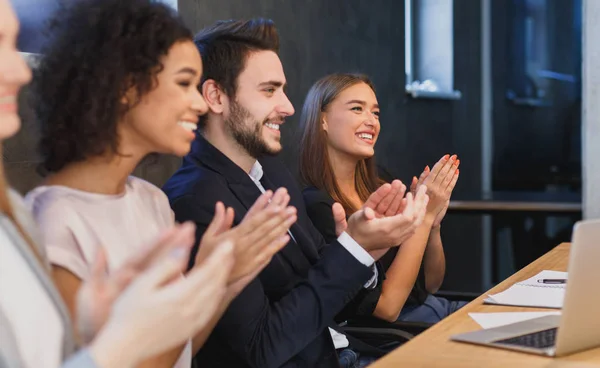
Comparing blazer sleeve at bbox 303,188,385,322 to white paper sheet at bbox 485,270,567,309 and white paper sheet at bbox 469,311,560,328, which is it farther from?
white paper sheet at bbox 469,311,560,328

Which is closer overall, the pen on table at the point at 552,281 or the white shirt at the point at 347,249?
the white shirt at the point at 347,249

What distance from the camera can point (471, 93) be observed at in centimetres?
652

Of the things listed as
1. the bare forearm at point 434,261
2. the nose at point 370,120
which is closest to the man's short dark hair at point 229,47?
the nose at point 370,120

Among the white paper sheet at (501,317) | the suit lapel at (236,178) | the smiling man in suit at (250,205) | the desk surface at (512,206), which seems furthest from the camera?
the desk surface at (512,206)

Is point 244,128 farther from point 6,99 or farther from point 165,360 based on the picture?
point 6,99

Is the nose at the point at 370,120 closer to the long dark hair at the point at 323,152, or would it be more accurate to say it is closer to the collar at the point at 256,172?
the long dark hair at the point at 323,152

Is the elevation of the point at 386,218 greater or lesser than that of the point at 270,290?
greater

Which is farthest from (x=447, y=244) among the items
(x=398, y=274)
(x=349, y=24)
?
(x=398, y=274)

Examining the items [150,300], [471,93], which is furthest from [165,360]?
[471,93]

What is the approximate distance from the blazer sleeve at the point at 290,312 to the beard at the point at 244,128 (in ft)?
1.34

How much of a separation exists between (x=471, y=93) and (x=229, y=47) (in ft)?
15.3

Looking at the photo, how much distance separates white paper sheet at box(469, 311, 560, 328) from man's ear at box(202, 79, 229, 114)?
0.83 metres

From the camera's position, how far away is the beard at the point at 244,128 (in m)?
2.12

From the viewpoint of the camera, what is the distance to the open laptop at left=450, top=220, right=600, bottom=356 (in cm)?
139
